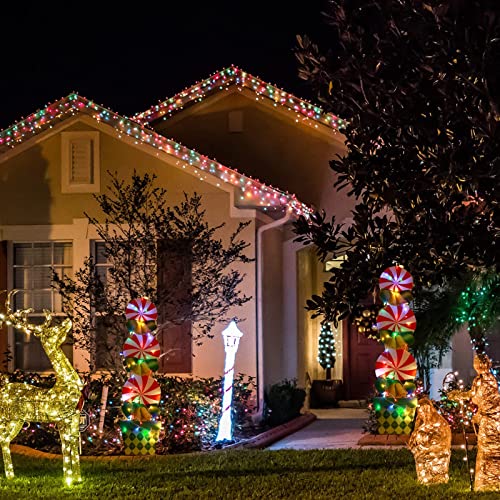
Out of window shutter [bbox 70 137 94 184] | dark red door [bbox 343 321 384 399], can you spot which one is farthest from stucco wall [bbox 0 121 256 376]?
dark red door [bbox 343 321 384 399]

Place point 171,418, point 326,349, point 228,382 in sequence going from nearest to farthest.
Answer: point 171,418, point 228,382, point 326,349

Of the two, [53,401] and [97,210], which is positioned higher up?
[97,210]

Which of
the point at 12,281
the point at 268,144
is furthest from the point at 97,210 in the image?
the point at 268,144

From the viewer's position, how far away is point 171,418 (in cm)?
1296

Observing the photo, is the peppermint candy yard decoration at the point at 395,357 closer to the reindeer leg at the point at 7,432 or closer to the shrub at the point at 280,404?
the reindeer leg at the point at 7,432

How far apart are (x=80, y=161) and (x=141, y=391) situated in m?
5.28

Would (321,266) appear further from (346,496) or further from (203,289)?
(346,496)

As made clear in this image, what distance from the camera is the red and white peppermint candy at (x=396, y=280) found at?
9227mm

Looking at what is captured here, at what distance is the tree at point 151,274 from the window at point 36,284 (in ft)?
1.91

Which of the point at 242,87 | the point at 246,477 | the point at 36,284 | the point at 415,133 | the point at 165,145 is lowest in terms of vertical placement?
the point at 246,477

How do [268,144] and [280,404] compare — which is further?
[268,144]

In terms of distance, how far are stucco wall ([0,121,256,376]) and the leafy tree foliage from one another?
16.3ft

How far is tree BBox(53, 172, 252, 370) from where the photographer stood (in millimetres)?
13469

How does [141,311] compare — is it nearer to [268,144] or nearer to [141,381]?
[141,381]
